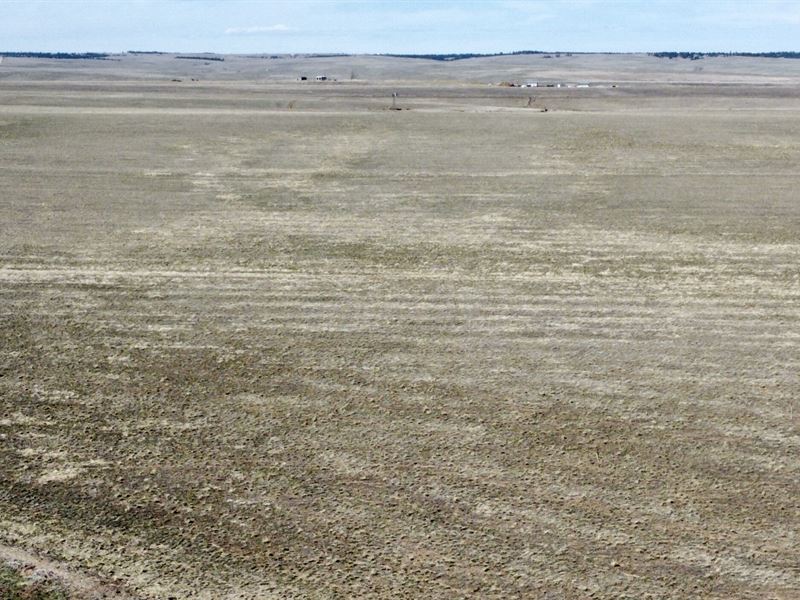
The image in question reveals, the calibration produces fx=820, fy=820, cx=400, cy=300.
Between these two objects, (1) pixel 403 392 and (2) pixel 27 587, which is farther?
(1) pixel 403 392

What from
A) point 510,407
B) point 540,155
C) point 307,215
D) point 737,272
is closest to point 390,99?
point 540,155

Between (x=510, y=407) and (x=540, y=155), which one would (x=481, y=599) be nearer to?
(x=510, y=407)

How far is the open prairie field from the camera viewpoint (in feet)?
15.5

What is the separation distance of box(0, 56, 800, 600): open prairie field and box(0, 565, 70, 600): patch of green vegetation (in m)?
0.13

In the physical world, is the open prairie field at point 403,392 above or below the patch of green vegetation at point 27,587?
above

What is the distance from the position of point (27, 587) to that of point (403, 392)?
10.7 feet

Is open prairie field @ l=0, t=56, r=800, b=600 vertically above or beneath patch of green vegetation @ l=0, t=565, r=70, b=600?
above

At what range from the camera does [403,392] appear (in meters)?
6.83

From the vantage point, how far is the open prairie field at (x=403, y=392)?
15.5 feet

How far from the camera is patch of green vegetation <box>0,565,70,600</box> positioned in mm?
4332

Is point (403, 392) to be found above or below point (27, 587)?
above

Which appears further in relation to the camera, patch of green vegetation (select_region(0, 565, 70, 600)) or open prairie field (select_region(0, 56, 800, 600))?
open prairie field (select_region(0, 56, 800, 600))

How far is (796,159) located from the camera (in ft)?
64.9

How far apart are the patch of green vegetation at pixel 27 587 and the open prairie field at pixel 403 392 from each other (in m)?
0.13
